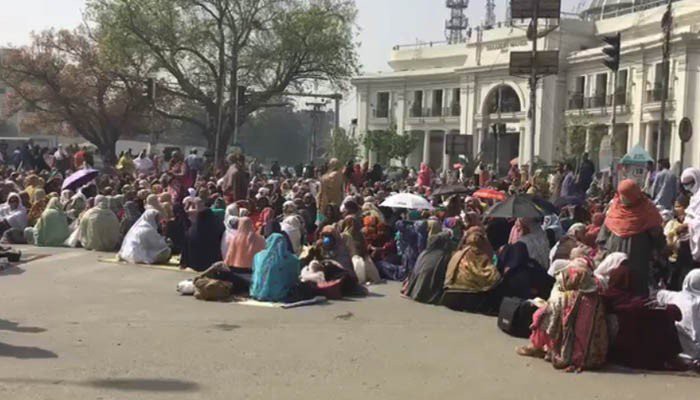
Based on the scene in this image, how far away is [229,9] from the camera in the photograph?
4250 cm

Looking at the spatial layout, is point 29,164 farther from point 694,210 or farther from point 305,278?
point 694,210

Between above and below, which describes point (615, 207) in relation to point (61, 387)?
above

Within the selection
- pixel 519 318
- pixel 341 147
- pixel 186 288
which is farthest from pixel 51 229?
pixel 341 147

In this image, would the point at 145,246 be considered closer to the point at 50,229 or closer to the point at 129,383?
the point at 50,229

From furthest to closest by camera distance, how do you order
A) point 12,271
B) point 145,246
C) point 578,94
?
1. point 578,94
2. point 145,246
3. point 12,271

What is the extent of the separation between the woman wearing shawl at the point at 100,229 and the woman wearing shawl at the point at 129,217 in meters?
0.16

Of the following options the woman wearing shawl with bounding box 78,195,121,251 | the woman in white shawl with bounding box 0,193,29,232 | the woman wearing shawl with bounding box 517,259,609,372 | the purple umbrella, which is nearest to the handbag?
the woman wearing shawl with bounding box 517,259,609,372

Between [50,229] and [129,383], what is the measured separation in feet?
33.7

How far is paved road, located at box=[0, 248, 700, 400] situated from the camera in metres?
6.70

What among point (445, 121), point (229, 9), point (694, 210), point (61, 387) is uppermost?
point (229, 9)

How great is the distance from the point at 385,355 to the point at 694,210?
431 centimetres

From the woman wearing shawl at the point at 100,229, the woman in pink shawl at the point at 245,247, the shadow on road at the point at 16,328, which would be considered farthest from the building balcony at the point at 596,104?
the shadow on road at the point at 16,328

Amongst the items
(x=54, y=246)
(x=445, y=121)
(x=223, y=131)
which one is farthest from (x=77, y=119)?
(x=54, y=246)

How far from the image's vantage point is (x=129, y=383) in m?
6.69
